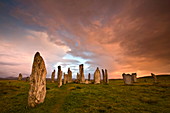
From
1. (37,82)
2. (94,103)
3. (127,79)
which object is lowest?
(94,103)

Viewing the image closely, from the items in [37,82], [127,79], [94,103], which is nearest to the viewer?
[37,82]

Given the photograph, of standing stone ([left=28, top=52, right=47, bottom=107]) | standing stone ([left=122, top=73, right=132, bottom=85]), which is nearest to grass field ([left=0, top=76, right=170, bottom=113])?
standing stone ([left=28, top=52, right=47, bottom=107])

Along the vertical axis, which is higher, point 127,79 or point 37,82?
point 37,82

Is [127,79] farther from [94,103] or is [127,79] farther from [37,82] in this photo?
[37,82]

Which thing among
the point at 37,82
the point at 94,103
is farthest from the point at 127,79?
the point at 37,82

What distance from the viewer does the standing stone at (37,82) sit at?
57.3ft

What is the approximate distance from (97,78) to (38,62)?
3568cm

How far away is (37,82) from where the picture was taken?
59.8ft

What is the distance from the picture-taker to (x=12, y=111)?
618 inches

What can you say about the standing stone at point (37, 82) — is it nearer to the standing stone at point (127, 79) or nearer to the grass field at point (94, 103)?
the grass field at point (94, 103)

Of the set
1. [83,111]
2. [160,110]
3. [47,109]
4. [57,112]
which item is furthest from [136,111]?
[47,109]

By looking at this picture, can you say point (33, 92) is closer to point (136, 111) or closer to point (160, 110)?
point (136, 111)

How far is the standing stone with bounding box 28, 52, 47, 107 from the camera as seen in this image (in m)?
17.5

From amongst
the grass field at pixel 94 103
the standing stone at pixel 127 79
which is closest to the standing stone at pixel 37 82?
the grass field at pixel 94 103
